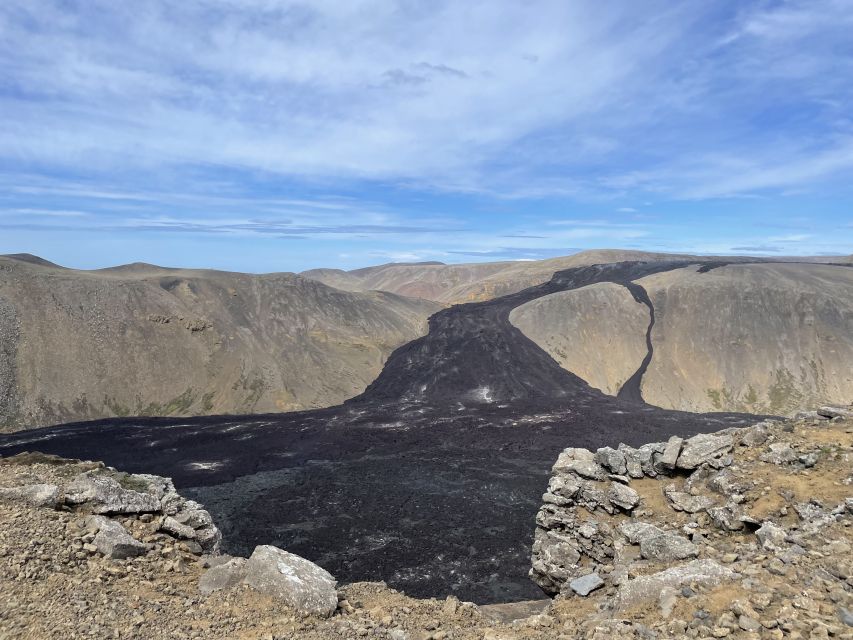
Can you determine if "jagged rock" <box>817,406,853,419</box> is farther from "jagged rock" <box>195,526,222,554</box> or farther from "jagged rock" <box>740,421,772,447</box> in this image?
"jagged rock" <box>195,526,222,554</box>

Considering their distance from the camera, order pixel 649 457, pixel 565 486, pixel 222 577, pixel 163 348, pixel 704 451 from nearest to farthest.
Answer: pixel 222 577 → pixel 704 451 → pixel 649 457 → pixel 565 486 → pixel 163 348

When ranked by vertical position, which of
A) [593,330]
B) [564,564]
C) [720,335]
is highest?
[593,330]

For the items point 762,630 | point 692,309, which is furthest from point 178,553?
point 692,309

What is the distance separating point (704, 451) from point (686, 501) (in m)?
2.11

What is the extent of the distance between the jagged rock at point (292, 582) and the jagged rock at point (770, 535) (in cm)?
993

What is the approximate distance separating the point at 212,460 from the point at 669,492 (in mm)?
42240

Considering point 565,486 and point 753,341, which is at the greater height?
point 565,486

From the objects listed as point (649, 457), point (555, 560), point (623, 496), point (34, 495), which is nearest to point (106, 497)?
point (34, 495)

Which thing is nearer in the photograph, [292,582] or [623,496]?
[292,582]

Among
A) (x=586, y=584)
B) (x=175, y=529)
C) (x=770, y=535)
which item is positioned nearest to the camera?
(x=770, y=535)

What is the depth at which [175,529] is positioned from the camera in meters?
12.3

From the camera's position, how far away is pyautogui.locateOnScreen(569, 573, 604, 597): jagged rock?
13656mm

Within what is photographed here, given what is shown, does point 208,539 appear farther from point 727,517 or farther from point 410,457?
point 410,457

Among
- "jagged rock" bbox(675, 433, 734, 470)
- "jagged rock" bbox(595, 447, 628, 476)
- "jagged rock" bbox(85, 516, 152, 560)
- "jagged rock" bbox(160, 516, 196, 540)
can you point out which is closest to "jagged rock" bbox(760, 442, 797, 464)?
"jagged rock" bbox(675, 433, 734, 470)
